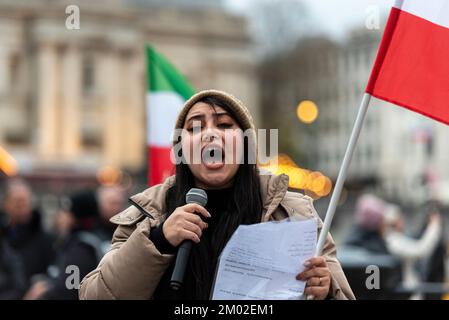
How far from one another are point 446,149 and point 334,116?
13.0 metres

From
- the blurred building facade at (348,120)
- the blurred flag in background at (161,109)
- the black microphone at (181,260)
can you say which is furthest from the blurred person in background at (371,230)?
the blurred building facade at (348,120)

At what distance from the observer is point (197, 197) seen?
8.95ft

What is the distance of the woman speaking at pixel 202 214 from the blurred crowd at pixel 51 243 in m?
1.27

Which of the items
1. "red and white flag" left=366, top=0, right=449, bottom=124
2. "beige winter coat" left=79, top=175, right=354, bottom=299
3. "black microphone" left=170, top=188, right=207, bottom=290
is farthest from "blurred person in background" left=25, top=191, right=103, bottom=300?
"red and white flag" left=366, top=0, right=449, bottom=124

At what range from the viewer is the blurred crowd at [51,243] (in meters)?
5.07

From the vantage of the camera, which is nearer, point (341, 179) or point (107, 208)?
point (341, 179)

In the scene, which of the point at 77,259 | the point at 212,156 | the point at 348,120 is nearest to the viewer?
the point at 212,156

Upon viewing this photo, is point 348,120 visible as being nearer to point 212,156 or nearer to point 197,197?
point 212,156

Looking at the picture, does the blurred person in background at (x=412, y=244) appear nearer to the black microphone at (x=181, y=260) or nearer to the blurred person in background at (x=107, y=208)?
the blurred person in background at (x=107, y=208)

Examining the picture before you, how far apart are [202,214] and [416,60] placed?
1100 millimetres

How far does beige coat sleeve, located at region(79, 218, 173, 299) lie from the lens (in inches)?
105

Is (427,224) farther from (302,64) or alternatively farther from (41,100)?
(302,64)

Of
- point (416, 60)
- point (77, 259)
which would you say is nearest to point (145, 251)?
point (416, 60)
